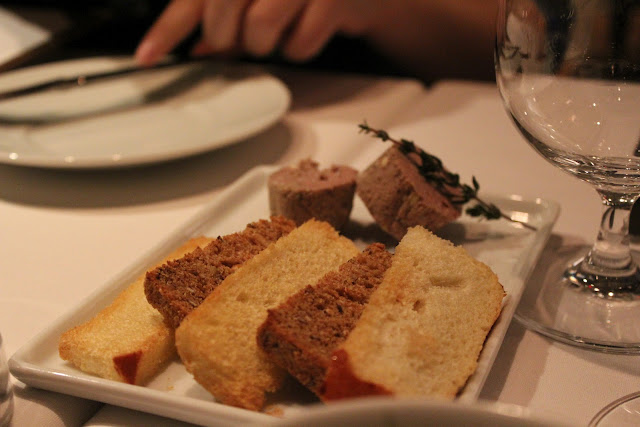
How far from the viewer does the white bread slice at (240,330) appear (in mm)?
850

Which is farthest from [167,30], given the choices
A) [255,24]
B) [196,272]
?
[196,272]

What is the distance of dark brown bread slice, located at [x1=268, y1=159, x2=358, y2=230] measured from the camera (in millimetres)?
1304

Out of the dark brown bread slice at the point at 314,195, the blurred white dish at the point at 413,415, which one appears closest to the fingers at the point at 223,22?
the dark brown bread slice at the point at 314,195


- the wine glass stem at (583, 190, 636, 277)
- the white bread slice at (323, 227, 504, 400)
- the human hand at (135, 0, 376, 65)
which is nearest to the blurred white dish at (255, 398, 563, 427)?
the white bread slice at (323, 227, 504, 400)

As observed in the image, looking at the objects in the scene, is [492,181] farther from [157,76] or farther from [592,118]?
[157,76]

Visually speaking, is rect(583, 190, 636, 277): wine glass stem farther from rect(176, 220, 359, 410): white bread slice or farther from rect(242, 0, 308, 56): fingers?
rect(242, 0, 308, 56): fingers

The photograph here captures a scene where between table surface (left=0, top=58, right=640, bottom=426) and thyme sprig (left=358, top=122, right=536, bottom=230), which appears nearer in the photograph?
table surface (left=0, top=58, right=640, bottom=426)

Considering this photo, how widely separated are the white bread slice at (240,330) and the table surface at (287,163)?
103 millimetres

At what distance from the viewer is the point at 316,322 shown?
0.89 meters

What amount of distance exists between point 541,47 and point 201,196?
0.90 m

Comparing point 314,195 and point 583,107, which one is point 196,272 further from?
point 583,107

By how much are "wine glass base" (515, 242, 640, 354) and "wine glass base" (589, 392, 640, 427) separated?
0.14 m

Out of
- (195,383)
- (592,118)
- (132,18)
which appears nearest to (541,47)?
(592,118)

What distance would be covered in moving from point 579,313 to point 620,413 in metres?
0.27
